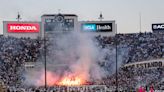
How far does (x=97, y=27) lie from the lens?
342 feet

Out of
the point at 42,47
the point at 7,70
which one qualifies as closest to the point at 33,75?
the point at 7,70

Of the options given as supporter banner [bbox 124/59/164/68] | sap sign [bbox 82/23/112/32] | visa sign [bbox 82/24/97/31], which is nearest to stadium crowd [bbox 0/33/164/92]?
supporter banner [bbox 124/59/164/68]

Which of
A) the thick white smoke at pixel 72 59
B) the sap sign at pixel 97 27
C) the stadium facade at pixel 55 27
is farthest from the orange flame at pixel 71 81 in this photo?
the sap sign at pixel 97 27

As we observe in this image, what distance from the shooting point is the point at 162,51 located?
94000 millimetres

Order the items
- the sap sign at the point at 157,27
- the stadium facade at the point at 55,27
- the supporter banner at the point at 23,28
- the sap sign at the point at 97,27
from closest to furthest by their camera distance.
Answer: the stadium facade at the point at 55,27 → the supporter banner at the point at 23,28 → the sap sign at the point at 97,27 → the sap sign at the point at 157,27

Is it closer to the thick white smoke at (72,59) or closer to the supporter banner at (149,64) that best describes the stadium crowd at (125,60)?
the supporter banner at (149,64)

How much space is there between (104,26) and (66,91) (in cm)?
2906

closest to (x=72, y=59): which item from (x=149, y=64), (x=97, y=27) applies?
(x=97, y=27)

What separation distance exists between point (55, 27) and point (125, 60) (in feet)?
44.8

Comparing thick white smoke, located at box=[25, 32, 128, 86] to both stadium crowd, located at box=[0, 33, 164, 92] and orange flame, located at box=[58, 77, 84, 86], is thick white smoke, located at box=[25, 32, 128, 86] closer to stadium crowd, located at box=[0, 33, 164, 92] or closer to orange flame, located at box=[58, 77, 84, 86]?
orange flame, located at box=[58, 77, 84, 86]

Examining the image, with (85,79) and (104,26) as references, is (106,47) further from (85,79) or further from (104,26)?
(85,79)

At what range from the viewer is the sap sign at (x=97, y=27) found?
104m

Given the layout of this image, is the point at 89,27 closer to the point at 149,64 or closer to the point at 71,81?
the point at 71,81

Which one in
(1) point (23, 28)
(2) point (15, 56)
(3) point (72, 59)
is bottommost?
(3) point (72, 59)
